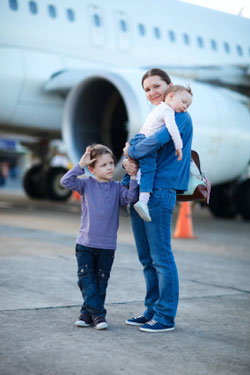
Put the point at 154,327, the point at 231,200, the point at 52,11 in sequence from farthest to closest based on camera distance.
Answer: the point at 231,200 < the point at 52,11 < the point at 154,327

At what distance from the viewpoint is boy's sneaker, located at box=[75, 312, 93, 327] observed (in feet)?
11.1

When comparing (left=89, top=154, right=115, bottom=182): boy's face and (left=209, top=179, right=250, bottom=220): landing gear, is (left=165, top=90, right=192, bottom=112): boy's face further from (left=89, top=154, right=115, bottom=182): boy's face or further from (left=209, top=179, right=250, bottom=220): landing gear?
(left=209, top=179, right=250, bottom=220): landing gear

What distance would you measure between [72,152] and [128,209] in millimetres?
4953

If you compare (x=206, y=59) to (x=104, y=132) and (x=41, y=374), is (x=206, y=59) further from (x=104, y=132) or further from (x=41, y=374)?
(x=41, y=374)

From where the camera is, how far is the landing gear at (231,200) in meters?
10.6

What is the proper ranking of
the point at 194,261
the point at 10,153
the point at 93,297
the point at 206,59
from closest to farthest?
the point at 93,297 < the point at 194,261 < the point at 206,59 < the point at 10,153

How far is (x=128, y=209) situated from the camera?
370 centimetres

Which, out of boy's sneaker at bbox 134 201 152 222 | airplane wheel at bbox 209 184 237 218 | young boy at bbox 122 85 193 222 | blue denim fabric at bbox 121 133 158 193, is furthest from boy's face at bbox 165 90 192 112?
airplane wheel at bbox 209 184 237 218

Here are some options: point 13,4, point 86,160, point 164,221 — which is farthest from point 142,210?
point 13,4

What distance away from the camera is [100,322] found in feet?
11.1

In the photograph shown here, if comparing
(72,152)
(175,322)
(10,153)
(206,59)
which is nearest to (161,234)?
(175,322)

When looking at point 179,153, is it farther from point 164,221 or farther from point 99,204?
point 99,204

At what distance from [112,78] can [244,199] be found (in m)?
3.74

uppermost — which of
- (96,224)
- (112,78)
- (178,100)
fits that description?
(112,78)
